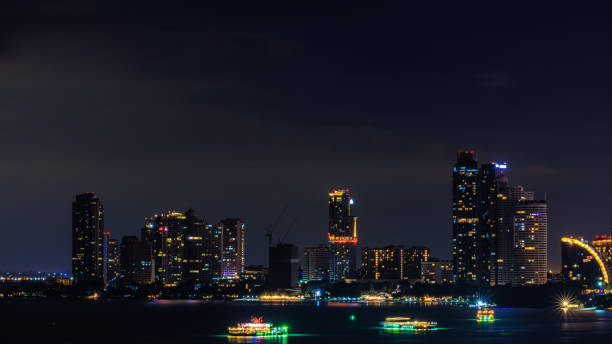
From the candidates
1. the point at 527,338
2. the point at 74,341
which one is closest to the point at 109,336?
the point at 74,341

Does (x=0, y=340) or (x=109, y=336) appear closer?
(x=0, y=340)

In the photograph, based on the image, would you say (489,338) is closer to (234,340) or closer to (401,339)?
(401,339)

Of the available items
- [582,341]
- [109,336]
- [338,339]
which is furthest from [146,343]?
[582,341]

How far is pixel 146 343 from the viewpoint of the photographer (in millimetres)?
179750

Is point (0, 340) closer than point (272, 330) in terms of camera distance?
Yes

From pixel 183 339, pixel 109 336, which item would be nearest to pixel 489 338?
pixel 183 339

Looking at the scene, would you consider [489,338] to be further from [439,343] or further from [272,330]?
[272,330]

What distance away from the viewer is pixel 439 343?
180 m

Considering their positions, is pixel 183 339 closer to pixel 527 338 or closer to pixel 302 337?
pixel 302 337

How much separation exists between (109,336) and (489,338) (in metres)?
75.1

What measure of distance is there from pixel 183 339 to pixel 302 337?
74.4 ft

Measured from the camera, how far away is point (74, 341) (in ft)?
615

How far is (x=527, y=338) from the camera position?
192 m

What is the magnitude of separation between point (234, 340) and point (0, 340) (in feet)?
140
